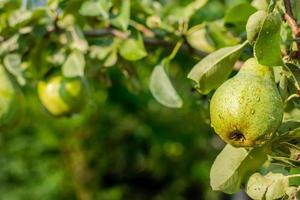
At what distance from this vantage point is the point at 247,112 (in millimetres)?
830

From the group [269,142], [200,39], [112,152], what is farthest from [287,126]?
[112,152]

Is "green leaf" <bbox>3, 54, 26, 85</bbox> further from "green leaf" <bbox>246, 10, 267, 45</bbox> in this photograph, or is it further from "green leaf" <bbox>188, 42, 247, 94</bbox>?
"green leaf" <bbox>246, 10, 267, 45</bbox>

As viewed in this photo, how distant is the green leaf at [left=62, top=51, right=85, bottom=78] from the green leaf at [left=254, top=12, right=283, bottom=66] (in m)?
0.50

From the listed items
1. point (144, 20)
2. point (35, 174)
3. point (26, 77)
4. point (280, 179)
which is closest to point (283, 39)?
point (280, 179)

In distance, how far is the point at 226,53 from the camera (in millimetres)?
958

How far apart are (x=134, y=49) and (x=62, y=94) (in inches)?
7.1

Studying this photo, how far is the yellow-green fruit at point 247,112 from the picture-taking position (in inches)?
32.4

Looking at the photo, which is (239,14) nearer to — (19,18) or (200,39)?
(200,39)

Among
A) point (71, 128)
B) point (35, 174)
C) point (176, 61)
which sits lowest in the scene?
point (35, 174)

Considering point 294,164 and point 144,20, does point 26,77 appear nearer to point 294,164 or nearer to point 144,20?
point 144,20

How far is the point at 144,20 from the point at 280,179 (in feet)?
1.84

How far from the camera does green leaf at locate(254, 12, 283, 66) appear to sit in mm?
832

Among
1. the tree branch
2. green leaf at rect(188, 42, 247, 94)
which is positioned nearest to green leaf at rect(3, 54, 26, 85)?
the tree branch

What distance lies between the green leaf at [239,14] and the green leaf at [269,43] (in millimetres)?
265
